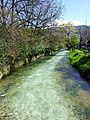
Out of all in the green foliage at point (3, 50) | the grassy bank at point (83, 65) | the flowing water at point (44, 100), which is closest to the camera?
the flowing water at point (44, 100)

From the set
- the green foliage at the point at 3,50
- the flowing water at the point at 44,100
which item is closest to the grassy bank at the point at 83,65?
the flowing water at the point at 44,100

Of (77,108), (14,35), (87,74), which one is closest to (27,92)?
(77,108)

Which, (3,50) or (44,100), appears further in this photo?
(3,50)

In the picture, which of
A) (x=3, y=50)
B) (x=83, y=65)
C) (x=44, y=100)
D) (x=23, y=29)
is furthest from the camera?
(x=23, y=29)

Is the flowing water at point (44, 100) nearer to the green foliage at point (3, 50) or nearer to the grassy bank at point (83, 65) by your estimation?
the grassy bank at point (83, 65)

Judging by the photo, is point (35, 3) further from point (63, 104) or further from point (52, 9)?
point (63, 104)

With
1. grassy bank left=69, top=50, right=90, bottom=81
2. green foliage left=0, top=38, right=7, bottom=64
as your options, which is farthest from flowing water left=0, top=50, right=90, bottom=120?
green foliage left=0, top=38, right=7, bottom=64

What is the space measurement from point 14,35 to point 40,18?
1616cm

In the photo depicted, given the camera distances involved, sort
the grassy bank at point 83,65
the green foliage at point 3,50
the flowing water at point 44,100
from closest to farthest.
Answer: the flowing water at point 44,100, the grassy bank at point 83,65, the green foliage at point 3,50

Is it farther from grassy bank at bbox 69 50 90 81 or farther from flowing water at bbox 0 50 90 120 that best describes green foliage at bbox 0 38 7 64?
grassy bank at bbox 69 50 90 81

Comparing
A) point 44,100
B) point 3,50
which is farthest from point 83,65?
point 44,100

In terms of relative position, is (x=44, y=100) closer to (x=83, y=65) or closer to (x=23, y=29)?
(x=83, y=65)

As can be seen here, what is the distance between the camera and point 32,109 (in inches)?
507

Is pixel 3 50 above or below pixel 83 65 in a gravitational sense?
above
